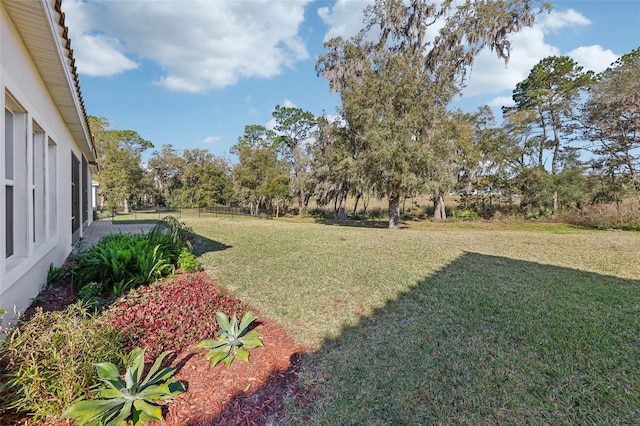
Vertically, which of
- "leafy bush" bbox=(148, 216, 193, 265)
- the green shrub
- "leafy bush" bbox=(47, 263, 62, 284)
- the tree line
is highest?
the tree line

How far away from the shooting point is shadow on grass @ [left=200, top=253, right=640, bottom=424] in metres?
1.85

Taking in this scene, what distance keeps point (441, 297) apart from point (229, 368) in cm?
273

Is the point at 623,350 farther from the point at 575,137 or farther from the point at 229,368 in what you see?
the point at 575,137

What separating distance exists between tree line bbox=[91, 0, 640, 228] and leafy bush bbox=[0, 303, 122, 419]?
35.5ft

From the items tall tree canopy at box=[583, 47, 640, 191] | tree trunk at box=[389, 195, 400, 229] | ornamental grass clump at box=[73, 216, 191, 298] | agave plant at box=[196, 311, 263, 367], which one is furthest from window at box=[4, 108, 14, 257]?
tall tree canopy at box=[583, 47, 640, 191]

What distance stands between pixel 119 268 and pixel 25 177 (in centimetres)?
158

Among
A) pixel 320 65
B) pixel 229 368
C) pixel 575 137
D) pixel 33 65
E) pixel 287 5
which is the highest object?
pixel 320 65

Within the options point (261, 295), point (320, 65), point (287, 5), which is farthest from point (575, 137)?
point (261, 295)

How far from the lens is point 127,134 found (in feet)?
93.1

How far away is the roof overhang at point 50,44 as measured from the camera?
220 centimetres

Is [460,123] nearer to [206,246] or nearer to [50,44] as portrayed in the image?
[206,246]

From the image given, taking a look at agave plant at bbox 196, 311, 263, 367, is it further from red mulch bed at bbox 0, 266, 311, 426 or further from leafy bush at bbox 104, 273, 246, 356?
leafy bush at bbox 104, 273, 246, 356

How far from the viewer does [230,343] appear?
2533mm

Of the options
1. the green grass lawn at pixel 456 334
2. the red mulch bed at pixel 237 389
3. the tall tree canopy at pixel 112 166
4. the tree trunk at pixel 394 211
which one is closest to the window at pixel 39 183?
the green grass lawn at pixel 456 334
